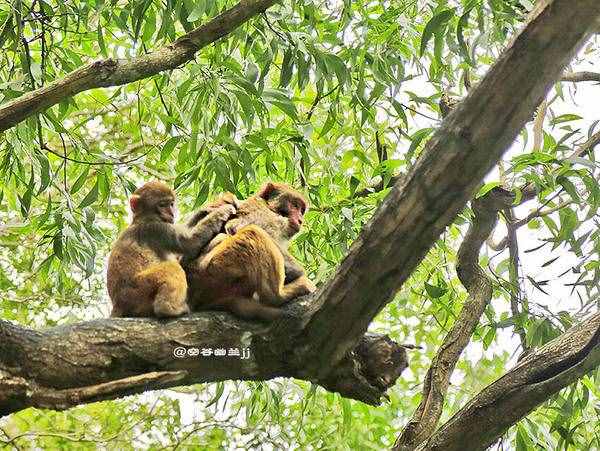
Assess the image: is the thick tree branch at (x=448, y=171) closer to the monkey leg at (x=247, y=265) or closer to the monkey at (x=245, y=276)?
the monkey at (x=245, y=276)

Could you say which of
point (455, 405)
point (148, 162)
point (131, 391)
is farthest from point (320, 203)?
point (148, 162)

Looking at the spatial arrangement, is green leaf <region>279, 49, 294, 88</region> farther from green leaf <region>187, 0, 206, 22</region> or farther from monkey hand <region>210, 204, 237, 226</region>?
monkey hand <region>210, 204, 237, 226</region>

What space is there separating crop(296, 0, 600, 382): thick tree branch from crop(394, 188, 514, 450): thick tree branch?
90cm

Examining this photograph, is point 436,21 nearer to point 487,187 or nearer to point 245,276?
point 487,187

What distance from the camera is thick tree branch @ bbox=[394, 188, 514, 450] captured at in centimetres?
470

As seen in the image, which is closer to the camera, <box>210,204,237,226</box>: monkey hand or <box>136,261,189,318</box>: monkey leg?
<box>136,261,189,318</box>: monkey leg

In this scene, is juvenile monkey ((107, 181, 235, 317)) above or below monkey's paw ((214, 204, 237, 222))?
below

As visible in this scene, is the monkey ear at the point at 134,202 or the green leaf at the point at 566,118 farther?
the monkey ear at the point at 134,202

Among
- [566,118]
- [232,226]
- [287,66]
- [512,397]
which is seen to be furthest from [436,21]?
[512,397]

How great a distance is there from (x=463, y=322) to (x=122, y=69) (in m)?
2.51

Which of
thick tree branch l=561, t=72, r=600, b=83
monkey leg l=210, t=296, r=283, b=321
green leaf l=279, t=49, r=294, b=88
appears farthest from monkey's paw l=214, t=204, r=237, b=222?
thick tree branch l=561, t=72, r=600, b=83

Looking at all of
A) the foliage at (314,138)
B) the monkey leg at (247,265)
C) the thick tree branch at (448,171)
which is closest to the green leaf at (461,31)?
the foliage at (314,138)

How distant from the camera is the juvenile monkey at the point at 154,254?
4.49m

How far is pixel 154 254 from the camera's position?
494 centimetres
